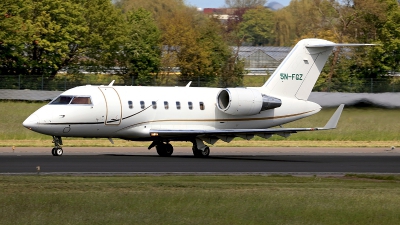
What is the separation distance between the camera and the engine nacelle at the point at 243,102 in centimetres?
3278

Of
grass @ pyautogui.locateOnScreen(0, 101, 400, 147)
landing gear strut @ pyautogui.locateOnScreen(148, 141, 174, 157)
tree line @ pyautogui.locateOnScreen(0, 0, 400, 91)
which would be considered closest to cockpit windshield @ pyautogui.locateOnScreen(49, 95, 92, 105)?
landing gear strut @ pyautogui.locateOnScreen(148, 141, 174, 157)

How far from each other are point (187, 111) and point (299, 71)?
5.72m

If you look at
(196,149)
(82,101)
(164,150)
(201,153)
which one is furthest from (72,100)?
(201,153)

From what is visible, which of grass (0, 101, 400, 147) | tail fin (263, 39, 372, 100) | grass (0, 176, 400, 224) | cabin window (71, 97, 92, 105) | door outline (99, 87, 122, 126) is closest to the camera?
grass (0, 176, 400, 224)

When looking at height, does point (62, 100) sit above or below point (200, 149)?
above

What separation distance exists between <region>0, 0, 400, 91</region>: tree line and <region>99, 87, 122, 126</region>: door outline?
111 feet

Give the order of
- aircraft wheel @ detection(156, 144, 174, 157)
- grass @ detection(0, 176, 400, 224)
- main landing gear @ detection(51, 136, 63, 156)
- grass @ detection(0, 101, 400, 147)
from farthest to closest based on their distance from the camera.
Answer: grass @ detection(0, 101, 400, 147) → aircraft wheel @ detection(156, 144, 174, 157) → main landing gear @ detection(51, 136, 63, 156) → grass @ detection(0, 176, 400, 224)

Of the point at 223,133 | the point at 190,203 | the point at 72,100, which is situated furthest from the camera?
the point at 223,133

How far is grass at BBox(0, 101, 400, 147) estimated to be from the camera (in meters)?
39.9

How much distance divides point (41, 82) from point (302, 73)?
2873 cm

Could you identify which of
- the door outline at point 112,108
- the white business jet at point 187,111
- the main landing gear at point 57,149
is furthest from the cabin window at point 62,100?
the door outline at point 112,108

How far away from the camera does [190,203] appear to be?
16156 millimetres

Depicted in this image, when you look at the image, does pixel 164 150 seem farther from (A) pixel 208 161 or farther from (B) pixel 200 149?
(A) pixel 208 161

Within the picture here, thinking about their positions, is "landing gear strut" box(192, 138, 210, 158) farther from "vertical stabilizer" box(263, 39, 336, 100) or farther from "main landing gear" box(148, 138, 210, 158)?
"vertical stabilizer" box(263, 39, 336, 100)
